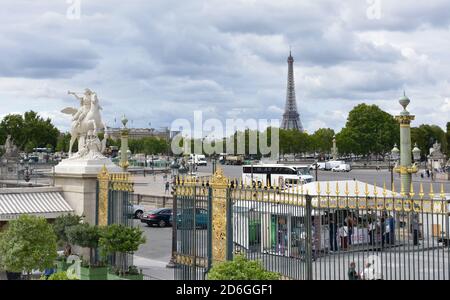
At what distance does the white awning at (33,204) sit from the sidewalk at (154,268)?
2.84 m

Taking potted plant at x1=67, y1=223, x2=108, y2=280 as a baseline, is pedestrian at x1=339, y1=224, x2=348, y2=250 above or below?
above

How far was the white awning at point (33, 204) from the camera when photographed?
16844 mm

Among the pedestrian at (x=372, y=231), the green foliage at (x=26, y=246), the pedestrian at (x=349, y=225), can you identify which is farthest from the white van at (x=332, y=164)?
the pedestrian at (x=372, y=231)

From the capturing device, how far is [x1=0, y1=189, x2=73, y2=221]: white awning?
663 inches

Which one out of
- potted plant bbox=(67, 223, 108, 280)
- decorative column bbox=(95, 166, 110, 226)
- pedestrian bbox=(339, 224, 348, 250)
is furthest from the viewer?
decorative column bbox=(95, 166, 110, 226)

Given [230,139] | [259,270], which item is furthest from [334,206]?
[230,139]

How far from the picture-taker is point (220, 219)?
45.1 feet

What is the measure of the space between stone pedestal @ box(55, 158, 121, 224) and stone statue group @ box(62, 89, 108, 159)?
26 centimetres

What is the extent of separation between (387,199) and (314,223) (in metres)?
2.15

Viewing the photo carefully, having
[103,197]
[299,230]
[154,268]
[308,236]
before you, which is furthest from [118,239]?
[308,236]

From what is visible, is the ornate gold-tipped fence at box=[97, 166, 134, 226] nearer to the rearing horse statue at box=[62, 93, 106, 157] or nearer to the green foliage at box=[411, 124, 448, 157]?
the rearing horse statue at box=[62, 93, 106, 157]

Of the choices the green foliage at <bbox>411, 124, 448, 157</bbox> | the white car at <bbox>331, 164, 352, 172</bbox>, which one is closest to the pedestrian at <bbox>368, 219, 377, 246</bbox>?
the white car at <bbox>331, 164, 352, 172</bbox>

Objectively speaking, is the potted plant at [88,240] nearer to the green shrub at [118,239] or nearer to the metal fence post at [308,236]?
the green shrub at [118,239]
